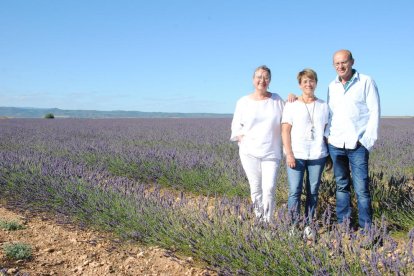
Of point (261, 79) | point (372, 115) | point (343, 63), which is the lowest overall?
→ point (372, 115)

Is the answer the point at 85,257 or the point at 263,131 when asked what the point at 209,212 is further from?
the point at 85,257

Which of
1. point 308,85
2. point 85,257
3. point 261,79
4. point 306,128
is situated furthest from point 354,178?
point 85,257

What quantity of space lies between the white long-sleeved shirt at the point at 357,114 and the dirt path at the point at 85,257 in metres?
1.41

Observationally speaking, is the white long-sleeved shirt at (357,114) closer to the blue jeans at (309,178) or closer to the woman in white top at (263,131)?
the blue jeans at (309,178)

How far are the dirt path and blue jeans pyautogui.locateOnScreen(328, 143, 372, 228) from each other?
1.33 meters

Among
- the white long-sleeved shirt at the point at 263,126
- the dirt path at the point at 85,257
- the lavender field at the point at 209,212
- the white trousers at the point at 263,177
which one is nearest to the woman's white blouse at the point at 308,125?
the white long-sleeved shirt at the point at 263,126

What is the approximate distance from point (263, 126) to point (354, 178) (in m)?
0.81

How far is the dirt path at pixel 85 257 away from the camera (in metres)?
2.50

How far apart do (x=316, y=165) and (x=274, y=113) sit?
1.66 feet

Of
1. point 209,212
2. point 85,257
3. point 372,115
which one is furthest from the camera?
point 209,212

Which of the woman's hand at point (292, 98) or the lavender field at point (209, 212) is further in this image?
the woman's hand at point (292, 98)

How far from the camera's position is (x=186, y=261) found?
8.36ft

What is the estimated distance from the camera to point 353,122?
294cm

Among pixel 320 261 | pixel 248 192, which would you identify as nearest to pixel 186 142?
pixel 248 192
